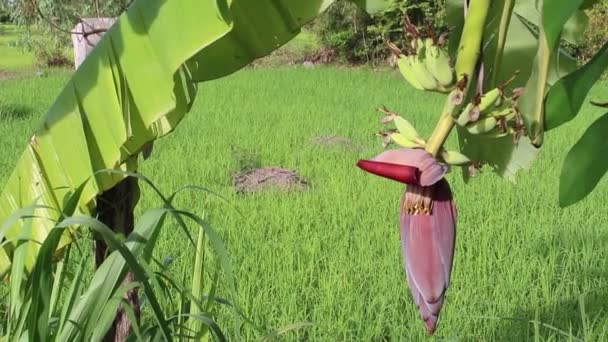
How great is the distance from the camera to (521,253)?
8.33ft

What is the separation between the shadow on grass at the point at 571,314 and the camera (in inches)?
76.0

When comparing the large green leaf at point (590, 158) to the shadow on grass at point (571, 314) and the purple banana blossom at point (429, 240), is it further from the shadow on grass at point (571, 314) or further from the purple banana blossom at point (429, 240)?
the shadow on grass at point (571, 314)

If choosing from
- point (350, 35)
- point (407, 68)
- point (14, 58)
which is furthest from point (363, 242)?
point (14, 58)

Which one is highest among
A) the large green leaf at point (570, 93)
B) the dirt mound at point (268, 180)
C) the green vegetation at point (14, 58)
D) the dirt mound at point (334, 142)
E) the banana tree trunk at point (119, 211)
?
the large green leaf at point (570, 93)

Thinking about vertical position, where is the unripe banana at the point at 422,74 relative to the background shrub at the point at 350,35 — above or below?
above

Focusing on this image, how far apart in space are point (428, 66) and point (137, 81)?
492mm

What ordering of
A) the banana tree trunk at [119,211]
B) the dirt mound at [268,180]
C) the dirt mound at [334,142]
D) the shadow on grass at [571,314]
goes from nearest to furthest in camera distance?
the banana tree trunk at [119,211] → the shadow on grass at [571,314] → the dirt mound at [268,180] → the dirt mound at [334,142]

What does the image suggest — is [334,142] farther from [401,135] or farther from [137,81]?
[401,135]

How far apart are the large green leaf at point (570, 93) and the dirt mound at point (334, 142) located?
4.06 meters

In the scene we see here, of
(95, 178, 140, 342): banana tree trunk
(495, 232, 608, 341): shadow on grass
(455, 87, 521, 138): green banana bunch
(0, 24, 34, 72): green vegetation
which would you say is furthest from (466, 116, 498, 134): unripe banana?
(0, 24, 34, 72): green vegetation

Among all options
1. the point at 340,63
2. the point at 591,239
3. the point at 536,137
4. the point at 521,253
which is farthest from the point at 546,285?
the point at 340,63

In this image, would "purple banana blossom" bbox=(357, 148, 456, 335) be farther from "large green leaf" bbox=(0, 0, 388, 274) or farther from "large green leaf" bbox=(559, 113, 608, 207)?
"large green leaf" bbox=(0, 0, 388, 274)

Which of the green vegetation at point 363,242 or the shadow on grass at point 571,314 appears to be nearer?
the shadow on grass at point 571,314

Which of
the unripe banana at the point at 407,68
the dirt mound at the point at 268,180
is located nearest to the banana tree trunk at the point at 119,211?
the unripe banana at the point at 407,68
